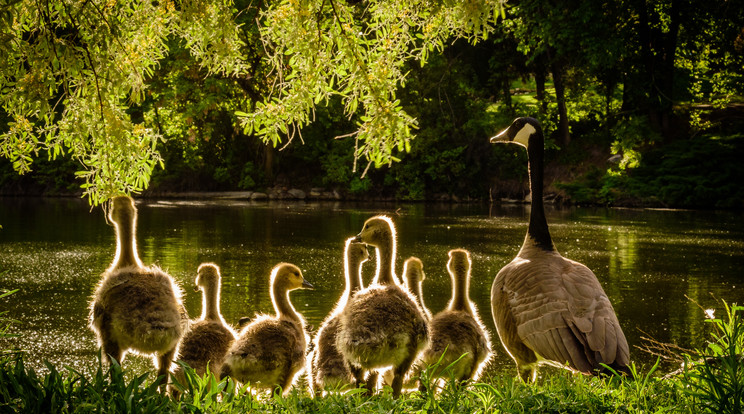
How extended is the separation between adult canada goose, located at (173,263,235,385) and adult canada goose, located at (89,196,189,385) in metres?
0.44

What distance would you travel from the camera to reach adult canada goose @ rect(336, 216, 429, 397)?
5.67m

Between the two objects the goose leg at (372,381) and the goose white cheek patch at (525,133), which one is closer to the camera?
the goose leg at (372,381)

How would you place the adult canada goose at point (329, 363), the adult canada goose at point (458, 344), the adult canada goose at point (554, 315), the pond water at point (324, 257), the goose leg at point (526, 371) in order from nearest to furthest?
the adult canada goose at point (554, 315) < the adult canada goose at point (329, 363) < the adult canada goose at point (458, 344) < the goose leg at point (526, 371) < the pond water at point (324, 257)

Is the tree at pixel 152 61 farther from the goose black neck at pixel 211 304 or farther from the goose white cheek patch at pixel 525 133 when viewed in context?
the goose white cheek patch at pixel 525 133

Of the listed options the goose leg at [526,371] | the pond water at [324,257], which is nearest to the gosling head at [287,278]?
the goose leg at [526,371]

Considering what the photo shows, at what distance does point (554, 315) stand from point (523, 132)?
280 cm

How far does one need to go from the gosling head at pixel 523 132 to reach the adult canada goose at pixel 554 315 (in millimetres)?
1350

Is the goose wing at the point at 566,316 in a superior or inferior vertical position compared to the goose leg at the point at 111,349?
superior

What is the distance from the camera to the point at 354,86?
633 cm

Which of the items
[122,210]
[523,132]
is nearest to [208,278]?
[122,210]

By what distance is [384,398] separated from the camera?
16.8ft

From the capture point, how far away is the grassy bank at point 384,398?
4.34 metres

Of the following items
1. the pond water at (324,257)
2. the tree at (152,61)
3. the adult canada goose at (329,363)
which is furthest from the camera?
the pond water at (324,257)

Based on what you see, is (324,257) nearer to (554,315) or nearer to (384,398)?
(554,315)
